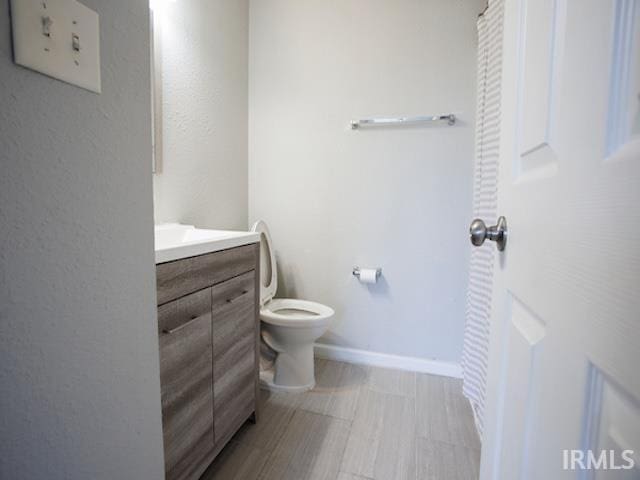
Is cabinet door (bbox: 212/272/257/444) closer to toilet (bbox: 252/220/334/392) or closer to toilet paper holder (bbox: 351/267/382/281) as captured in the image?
toilet (bbox: 252/220/334/392)

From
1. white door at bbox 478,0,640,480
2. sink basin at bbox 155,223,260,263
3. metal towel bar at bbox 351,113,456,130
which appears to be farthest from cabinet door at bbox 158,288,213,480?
metal towel bar at bbox 351,113,456,130

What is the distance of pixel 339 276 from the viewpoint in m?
2.13

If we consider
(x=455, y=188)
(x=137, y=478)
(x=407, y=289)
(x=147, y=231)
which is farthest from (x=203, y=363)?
(x=455, y=188)

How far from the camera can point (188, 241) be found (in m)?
1.32

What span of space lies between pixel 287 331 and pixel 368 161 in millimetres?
1135

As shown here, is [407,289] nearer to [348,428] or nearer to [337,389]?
[337,389]

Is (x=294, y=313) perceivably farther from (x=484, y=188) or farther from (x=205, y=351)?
(x=484, y=188)

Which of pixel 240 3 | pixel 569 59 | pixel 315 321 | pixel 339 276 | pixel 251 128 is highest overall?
pixel 240 3

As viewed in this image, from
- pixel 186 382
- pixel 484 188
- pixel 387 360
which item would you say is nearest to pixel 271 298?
pixel 387 360

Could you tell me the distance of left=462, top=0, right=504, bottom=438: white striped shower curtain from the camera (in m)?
1.43

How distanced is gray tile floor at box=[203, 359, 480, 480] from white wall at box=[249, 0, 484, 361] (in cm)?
32

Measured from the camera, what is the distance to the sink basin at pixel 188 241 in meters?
0.90

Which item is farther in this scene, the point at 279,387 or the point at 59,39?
the point at 279,387

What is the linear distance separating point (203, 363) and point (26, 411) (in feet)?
2.26
